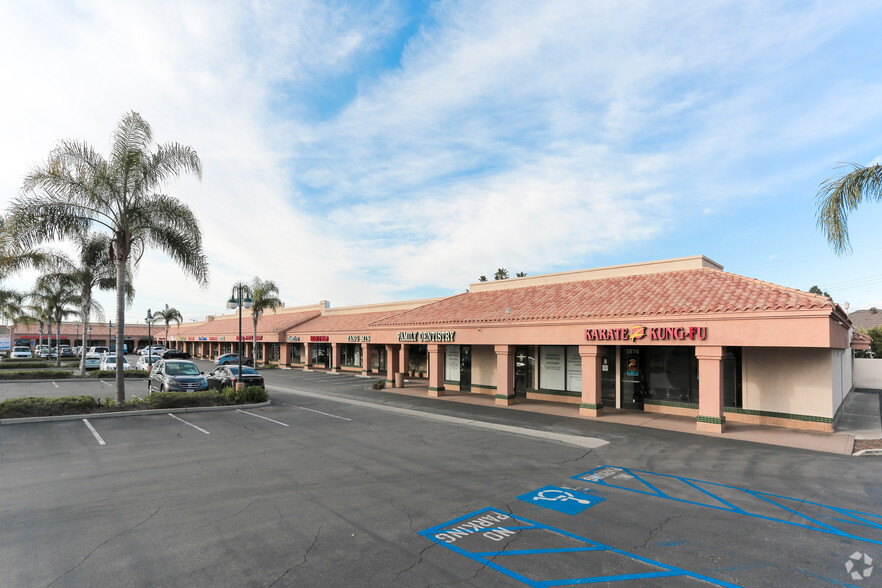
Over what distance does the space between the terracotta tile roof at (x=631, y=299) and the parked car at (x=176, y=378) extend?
36.0 feet

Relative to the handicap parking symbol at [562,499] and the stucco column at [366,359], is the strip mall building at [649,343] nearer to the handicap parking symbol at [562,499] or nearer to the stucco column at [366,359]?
the stucco column at [366,359]

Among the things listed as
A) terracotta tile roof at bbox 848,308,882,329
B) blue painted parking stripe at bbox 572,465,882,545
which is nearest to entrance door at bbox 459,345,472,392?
blue painted parking stripe at bbox 572,465,882,545

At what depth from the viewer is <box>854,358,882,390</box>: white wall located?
1267 inches

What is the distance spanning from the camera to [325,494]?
8.62 metres

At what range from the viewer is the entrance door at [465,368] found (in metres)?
26.5

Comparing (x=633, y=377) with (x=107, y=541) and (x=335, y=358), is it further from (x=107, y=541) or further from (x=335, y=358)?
(x=335, y=358)

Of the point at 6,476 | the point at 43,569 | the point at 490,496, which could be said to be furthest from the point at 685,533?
the point at 6,476

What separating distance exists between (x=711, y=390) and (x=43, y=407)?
77.1 feet

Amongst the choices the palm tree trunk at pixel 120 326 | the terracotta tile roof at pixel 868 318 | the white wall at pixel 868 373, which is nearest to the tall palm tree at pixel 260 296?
the palm tree trunk at pixel 120 326

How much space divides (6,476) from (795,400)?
22.7 m

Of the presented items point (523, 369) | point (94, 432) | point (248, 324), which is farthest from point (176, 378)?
point (248, 324)

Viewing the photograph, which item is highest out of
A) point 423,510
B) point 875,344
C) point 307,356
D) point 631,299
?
point 631,299

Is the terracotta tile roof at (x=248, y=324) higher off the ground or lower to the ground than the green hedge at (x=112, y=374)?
higher

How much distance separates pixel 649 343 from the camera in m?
16.3
